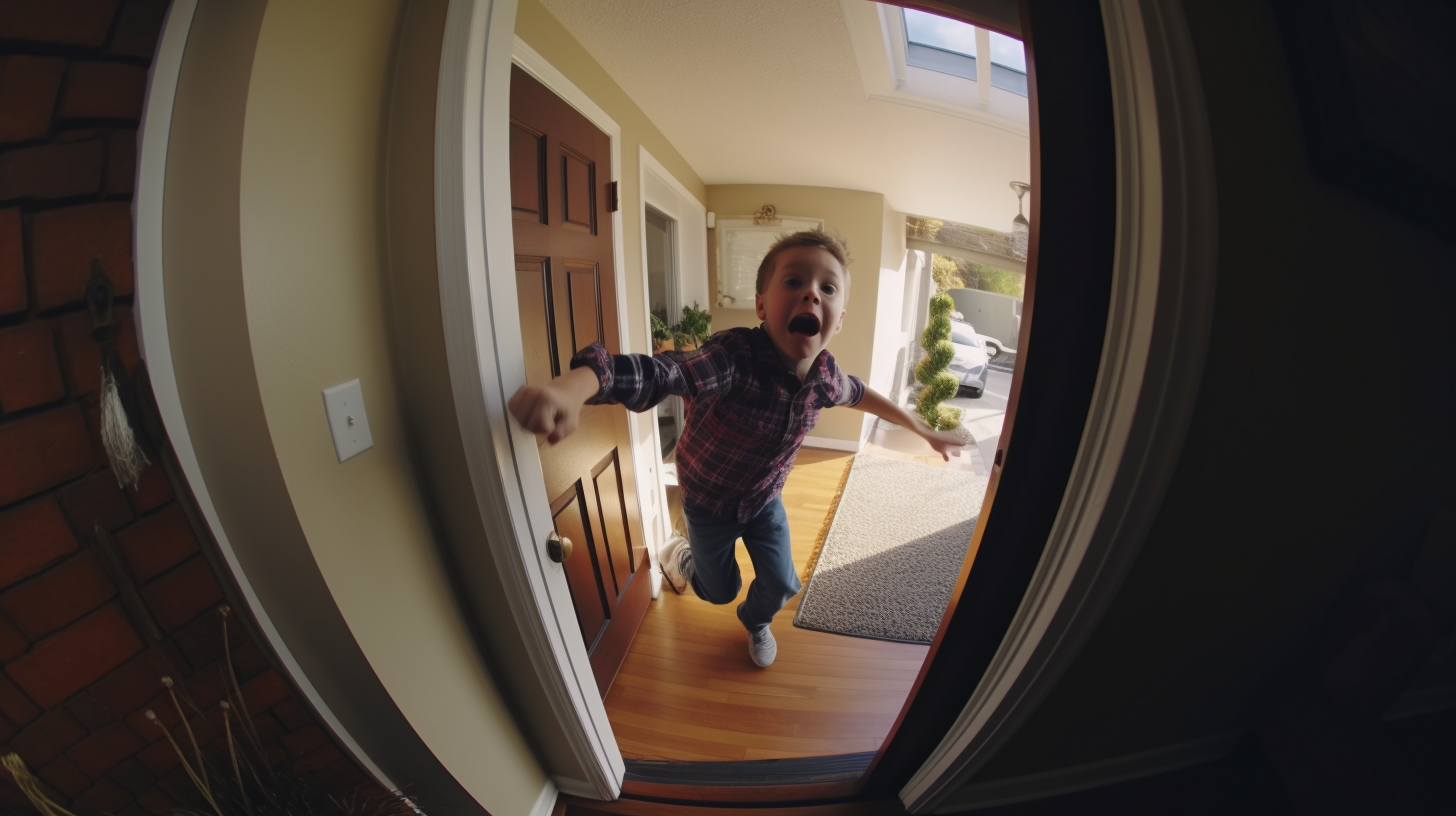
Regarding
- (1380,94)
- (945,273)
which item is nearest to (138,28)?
(1380,94)

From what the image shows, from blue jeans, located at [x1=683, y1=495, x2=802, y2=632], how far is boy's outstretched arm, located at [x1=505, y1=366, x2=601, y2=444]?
70 cm

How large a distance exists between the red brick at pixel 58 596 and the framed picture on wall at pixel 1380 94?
1470mm

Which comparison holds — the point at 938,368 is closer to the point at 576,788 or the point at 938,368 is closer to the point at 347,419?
the point at 576,788

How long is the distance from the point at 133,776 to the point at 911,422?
1.44 metres

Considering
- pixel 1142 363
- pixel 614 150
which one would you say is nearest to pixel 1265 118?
pixel 1142 363

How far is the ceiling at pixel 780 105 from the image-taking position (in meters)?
1.33

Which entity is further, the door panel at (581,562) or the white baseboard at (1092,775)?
the door panel at (581,562)

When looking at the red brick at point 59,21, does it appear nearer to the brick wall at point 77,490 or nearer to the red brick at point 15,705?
the brick wall at point 77,490

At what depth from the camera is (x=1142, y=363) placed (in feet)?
1.83

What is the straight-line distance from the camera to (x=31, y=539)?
16.7 inches

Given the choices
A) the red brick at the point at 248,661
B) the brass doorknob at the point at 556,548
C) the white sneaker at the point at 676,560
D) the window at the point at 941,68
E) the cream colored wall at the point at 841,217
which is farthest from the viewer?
the cream colored wall at the point at 841,217

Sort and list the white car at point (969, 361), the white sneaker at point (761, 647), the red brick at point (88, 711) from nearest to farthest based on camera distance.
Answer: the red brick at point (88, 711), the white sneaker at point (761, 647), the white car at point (969, 361)

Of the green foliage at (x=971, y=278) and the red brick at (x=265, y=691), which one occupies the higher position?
the green foliage at (x=971, y=278)

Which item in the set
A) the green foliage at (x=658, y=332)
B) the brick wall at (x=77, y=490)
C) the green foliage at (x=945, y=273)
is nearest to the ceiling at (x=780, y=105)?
the green foliage at (x=658, y=332)
